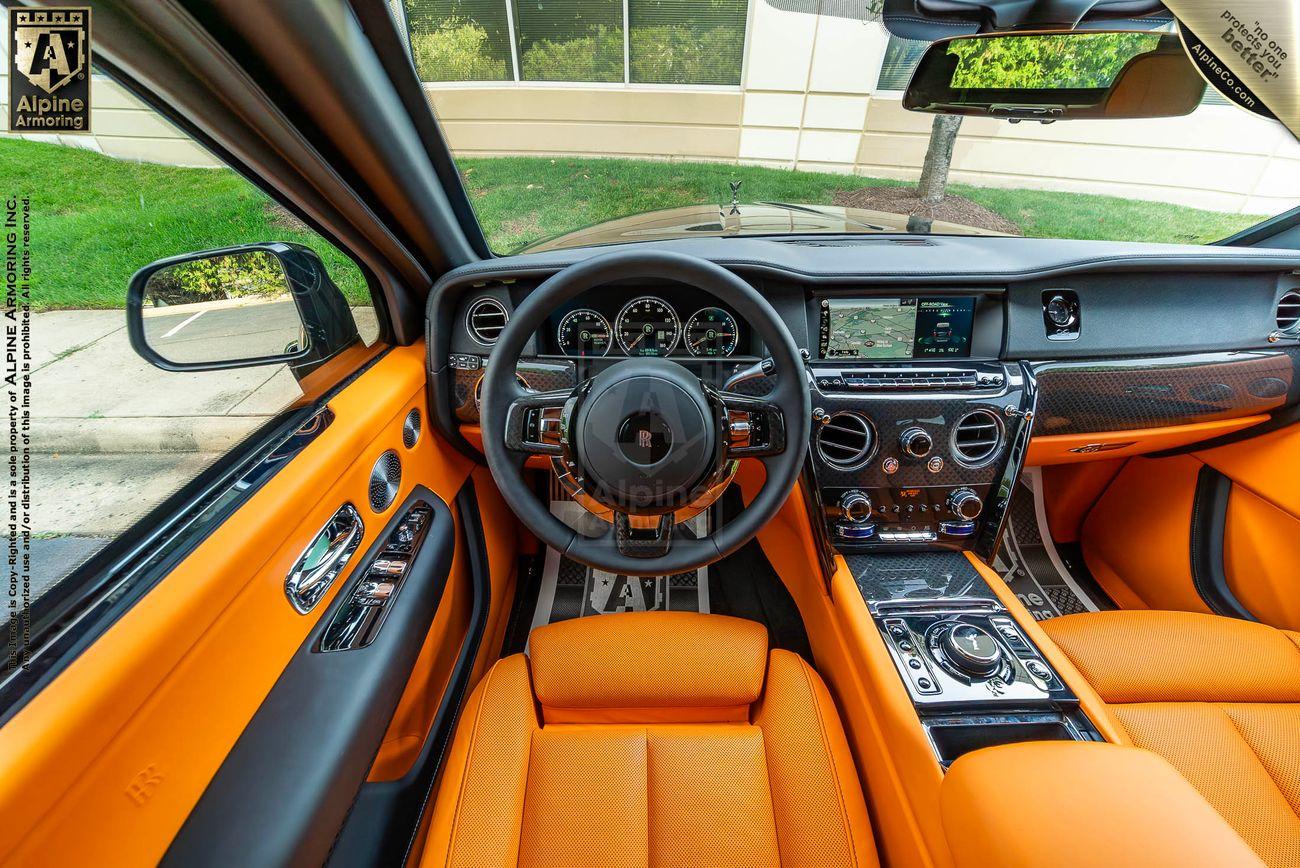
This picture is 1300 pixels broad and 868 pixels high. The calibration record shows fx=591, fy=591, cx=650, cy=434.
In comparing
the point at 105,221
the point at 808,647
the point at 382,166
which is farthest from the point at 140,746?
the point at 808,647

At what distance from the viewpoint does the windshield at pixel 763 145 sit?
2076mm

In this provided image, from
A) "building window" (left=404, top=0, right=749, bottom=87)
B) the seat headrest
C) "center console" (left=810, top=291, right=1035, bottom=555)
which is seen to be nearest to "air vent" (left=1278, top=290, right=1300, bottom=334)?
"center console" (left=810, top=291, right=1035, bottom=555)

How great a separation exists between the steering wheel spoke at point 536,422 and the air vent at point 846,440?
79cm

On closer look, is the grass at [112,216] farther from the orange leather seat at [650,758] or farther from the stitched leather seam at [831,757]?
the stitched leather seam at [831,757]

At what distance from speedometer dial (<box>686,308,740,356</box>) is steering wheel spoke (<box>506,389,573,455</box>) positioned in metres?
0.57

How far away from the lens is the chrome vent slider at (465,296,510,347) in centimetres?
176

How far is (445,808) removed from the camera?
1.13 metres

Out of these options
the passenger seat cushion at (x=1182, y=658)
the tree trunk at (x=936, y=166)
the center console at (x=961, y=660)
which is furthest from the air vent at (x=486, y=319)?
the tree trunk at (x=936, y=166)

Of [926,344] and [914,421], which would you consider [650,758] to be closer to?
[914,421]

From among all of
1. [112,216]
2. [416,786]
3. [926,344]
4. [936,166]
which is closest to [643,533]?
[416,786]

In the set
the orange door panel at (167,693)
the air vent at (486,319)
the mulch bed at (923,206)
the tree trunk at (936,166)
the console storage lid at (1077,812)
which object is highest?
the tree trunk at (936,166)

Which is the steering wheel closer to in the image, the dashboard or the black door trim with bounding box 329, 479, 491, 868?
the dashboard

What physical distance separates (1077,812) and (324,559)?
137cm

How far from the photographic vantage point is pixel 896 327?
5.75 feet
